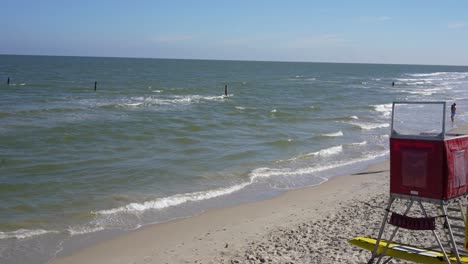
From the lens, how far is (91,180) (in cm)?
1531

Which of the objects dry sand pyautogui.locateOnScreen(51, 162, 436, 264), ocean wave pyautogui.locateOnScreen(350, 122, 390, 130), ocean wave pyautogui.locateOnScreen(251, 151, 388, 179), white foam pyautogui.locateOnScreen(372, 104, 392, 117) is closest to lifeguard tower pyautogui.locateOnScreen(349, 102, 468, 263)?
dry sand pyautogui.locateOnScreen(51, 162, 436, 264)

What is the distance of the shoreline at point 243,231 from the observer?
927cm

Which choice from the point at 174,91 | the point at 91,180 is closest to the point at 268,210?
the point at 91,180

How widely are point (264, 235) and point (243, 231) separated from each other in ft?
1.99

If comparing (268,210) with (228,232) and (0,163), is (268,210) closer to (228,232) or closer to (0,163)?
(228,232)

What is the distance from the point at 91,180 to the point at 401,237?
930 cm

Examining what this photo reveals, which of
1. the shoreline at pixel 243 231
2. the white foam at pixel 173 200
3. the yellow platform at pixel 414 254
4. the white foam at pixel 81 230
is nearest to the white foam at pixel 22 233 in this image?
the white foam at pixel 81 230

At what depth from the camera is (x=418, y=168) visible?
6.17 m

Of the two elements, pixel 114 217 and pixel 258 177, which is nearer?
pixel 114 217

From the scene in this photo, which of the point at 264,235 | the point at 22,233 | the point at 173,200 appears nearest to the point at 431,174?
the point at 264,235

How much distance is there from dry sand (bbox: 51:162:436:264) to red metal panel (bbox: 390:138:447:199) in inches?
100

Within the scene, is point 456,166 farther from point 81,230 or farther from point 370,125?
point 370,125

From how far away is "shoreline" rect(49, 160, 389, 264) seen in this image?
927 centimetres

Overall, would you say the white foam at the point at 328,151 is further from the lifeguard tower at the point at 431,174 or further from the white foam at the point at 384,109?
the white foam at the point at 384,109
